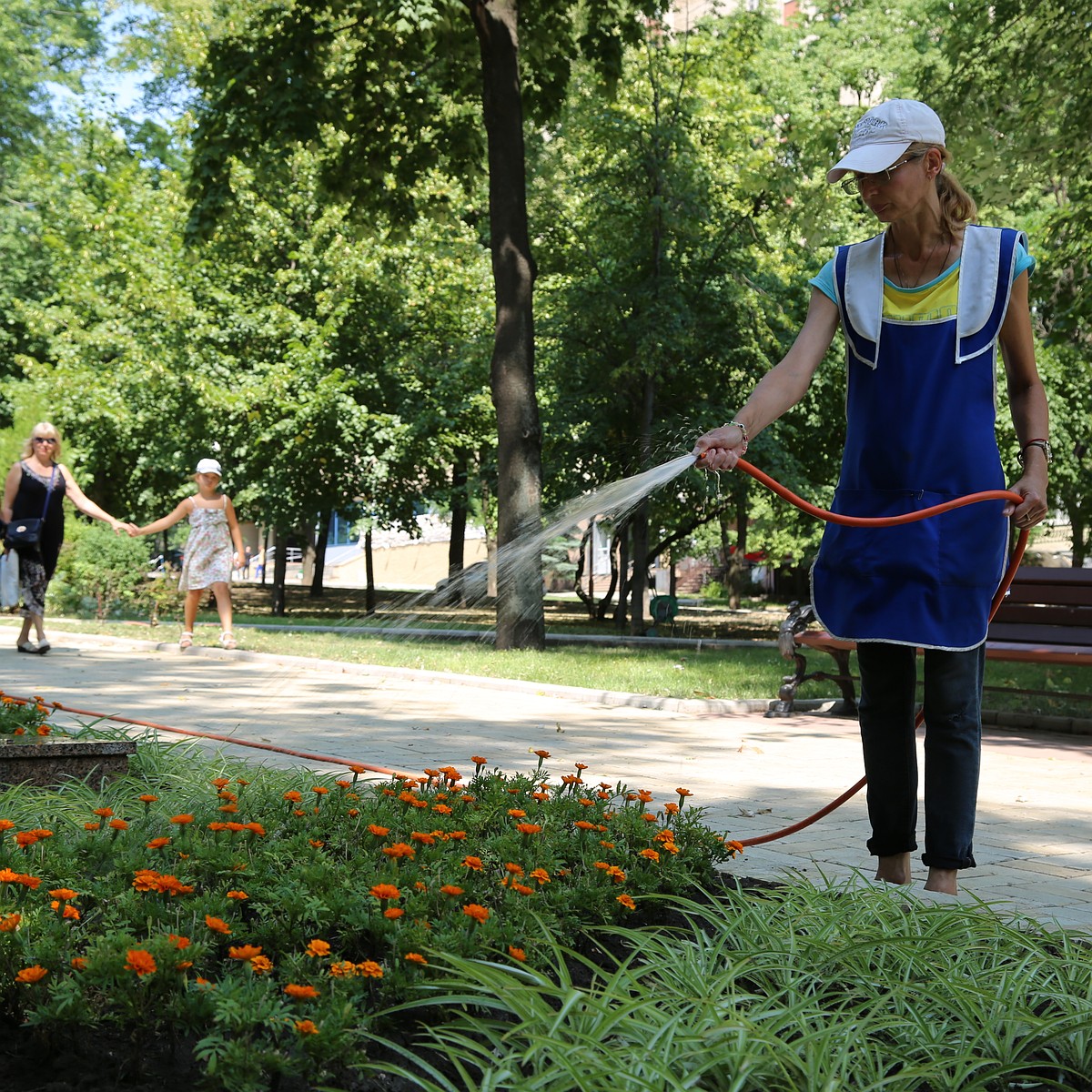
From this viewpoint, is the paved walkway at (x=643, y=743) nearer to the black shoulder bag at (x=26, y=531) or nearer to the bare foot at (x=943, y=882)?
the bare foot at (x=943, y=882)

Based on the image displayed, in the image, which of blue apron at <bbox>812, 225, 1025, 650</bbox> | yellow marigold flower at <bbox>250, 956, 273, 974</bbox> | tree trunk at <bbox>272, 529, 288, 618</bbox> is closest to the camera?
yellow marigold flower at <bbox>250, 956, 273, 974</bbox>

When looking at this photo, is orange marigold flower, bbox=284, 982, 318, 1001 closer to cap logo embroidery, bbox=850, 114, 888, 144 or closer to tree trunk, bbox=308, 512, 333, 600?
cap logo embroidery, bbox=850, 114, 888, 144

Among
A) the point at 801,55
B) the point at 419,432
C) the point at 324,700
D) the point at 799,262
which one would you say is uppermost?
the point at 801,55

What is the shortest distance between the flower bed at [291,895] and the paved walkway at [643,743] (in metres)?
0.88

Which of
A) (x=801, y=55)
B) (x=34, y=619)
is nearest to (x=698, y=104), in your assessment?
(x=34, y=619)

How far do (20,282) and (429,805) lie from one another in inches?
1335

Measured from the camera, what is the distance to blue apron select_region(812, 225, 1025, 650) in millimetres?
4027

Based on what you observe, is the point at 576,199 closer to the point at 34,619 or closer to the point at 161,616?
the point at 161,616

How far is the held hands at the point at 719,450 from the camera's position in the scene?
3646 mm

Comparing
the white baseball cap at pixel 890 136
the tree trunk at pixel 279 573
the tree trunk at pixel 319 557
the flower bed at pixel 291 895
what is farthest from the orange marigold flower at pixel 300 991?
the tree trunk at pixel 319 557

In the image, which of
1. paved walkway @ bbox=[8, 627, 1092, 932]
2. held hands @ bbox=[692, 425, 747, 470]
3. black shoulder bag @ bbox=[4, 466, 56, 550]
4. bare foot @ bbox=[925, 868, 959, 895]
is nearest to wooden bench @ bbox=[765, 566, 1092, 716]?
paved walkway @ bbox=[8, 627, 1092, 932]

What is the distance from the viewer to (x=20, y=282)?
3462cm

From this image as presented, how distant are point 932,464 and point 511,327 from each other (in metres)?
12.9

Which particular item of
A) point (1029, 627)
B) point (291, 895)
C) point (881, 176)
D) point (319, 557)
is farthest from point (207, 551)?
point (319, 557)
